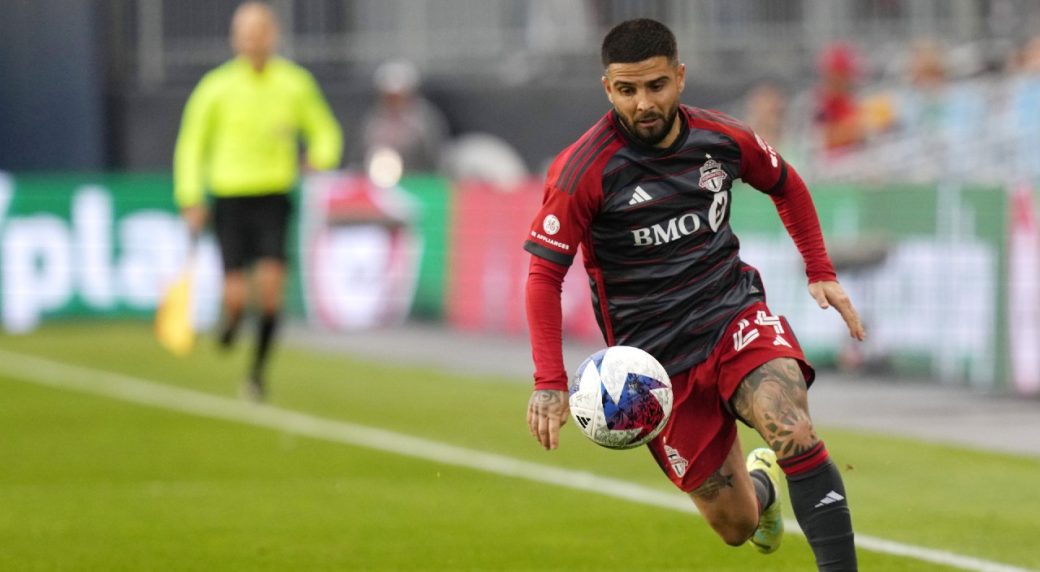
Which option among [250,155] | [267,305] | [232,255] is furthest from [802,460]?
[250,155]

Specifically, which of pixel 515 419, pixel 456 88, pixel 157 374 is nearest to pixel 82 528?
pixel 515 419

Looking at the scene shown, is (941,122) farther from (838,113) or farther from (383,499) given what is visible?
(383,499)

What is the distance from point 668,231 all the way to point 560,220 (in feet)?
1.62

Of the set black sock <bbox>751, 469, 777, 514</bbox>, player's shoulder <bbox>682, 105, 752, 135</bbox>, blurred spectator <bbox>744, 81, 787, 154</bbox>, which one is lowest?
blurred spectator <bbox>744, 81, 787, 154</bbox>

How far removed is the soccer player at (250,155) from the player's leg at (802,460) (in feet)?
26.6

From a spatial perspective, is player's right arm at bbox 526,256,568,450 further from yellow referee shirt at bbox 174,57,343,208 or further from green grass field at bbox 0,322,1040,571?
yellow referee shirt at bbox 174,57,343,208

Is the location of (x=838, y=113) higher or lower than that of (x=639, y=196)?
lower

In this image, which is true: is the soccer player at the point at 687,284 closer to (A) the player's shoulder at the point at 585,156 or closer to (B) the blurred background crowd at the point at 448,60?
(A) the player's shoulder at the point at 585,156

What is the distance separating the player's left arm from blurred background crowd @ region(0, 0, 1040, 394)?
7.53 m

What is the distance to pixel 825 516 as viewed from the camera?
263 inches

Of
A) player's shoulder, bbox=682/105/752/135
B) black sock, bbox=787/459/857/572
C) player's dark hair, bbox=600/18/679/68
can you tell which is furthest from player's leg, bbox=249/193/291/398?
black sock, bbox=787/459/857/572

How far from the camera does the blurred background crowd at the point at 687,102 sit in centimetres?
1577

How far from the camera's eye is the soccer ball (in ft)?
22.6

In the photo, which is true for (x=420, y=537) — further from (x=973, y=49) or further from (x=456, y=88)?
(x=456, y=88)
